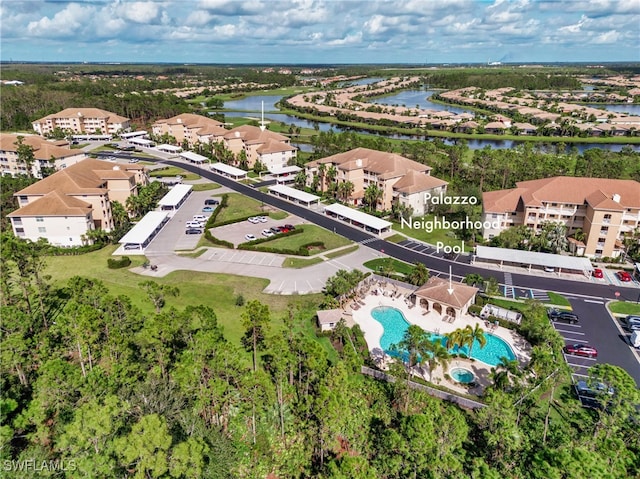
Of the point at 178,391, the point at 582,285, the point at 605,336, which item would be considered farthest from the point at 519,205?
the point at 178,391

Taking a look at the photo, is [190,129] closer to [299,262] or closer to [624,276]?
[299,262]

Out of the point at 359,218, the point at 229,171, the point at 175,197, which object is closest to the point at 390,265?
the point at 359,218

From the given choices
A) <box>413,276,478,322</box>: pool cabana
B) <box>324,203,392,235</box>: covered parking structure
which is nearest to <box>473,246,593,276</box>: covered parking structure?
<box>413,276,478,322</box>: pool cabana

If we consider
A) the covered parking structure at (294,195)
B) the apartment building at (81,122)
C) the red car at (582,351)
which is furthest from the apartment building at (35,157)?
the red car at (582,351)

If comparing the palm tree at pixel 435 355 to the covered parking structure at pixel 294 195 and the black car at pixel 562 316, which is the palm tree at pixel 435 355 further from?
the covered parking structure at pixel 294 195

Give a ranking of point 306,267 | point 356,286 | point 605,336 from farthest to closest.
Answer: point 306,267 → point 356,286 → point 605,336

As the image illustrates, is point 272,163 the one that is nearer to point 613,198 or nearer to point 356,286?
point 356,286

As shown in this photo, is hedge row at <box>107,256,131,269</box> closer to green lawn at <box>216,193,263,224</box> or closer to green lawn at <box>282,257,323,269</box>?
green lawn at <box>216,193,263,224</box>
